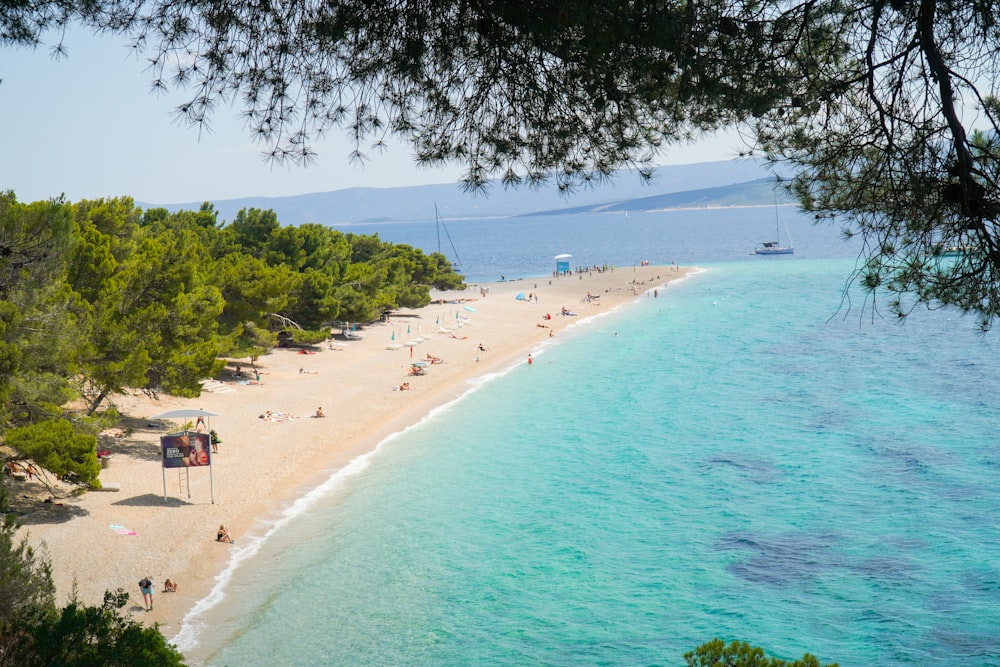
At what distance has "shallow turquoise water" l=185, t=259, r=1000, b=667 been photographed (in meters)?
15.1

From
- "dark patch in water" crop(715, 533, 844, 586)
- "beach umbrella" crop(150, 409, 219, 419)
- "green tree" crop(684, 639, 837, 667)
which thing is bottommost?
"dark patch in water" crop(715, 533, 844, 586)

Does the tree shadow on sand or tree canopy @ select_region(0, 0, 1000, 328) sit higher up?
tree canopy @ select_region(0, 0, 1000, 328)

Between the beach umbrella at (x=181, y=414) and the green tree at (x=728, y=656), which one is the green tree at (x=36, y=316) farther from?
the green tree at (x=728, y=656)

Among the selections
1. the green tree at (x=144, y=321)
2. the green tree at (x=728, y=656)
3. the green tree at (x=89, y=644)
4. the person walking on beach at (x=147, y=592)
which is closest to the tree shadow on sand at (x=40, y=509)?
the green tree at (x=144, y=321)

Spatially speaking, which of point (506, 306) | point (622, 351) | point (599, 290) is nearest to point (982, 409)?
point (622, 351)

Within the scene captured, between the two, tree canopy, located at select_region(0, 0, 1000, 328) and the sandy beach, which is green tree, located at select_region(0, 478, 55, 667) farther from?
tree canopy, located at select_region(0, 0, 1000, 328)

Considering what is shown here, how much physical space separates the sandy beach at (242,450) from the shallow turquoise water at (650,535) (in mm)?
1223

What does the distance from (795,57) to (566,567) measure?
→ 14.0 meters

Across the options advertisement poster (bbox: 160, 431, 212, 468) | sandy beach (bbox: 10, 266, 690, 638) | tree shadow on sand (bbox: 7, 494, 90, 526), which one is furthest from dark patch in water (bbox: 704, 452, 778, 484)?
tree shadow on sand (bbox: 7, 494, 90, 526)

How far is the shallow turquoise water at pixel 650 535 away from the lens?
594 inches

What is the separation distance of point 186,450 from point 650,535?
1097 centimetres

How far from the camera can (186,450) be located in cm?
1945

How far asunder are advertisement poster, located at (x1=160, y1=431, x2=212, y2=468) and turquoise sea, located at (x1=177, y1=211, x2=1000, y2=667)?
2.26 metres

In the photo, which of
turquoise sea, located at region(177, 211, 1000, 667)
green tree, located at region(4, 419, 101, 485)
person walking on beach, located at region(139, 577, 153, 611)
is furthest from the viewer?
green tree, located at region(4, 419, 101, 485)
